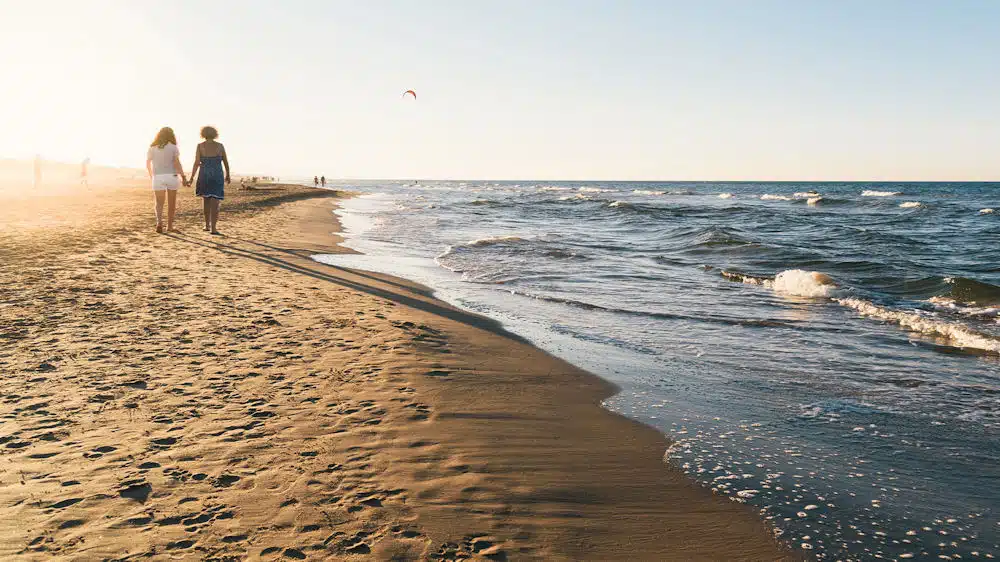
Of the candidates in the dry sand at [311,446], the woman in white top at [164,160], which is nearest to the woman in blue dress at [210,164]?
the woman in white top at [164,160]

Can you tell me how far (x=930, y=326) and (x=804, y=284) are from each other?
3285 millimetres

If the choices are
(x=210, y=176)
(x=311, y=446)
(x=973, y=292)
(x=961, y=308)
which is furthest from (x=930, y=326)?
(x=210, y=176)

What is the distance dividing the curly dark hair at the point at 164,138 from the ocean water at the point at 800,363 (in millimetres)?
3989

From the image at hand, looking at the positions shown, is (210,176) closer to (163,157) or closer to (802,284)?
(163,157)

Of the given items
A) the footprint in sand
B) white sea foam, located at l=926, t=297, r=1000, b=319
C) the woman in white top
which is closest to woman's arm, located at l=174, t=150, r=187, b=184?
the woman in white top

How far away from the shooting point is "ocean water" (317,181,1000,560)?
330cm

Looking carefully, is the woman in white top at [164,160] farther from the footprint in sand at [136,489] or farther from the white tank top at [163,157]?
the footprint in sand at [136,489]

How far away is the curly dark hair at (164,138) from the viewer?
39.9 feet

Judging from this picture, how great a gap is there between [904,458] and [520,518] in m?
2.82

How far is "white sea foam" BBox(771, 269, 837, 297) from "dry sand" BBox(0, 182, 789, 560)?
7245mm

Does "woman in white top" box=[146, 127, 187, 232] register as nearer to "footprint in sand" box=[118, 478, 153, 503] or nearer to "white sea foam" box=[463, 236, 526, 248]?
"white sea foam" box=[463, 236, 526, 248]

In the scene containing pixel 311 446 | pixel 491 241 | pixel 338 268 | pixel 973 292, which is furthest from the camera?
pixel 491 241

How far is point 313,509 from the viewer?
284cm

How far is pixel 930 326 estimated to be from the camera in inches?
326
